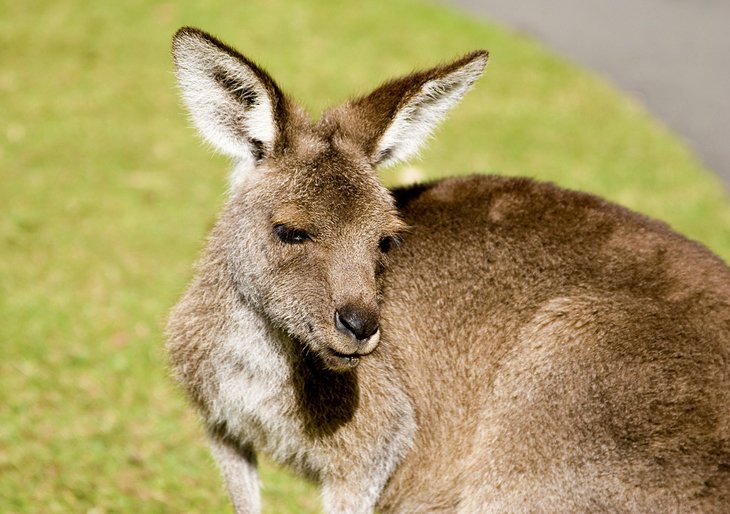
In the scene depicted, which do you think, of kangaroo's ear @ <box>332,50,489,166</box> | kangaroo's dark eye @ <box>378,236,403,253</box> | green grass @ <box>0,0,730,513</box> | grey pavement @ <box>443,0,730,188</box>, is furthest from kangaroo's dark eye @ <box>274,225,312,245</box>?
grey pavement @ <box>443,0,730,188</box>

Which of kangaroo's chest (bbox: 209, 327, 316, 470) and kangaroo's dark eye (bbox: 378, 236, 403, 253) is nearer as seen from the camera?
kangaroo's dark eye (bbox: 378, 236, 403, 253)

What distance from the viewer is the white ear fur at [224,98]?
3.39 m

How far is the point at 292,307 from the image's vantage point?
11.1ft

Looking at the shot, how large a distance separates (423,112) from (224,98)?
85 cm

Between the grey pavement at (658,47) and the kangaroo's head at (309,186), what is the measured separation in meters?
6.93

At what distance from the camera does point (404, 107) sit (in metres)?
3.68

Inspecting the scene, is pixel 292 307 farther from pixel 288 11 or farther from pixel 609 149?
pixel 288 11

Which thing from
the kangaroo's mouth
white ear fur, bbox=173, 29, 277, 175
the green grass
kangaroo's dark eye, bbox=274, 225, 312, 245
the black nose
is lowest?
the green grass

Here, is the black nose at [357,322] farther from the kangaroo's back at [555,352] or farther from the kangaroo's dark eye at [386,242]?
the kangaroo's back at [555,352]

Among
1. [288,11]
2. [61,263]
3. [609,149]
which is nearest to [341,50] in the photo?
[288,11]

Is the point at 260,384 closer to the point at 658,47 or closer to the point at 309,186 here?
the point at 309,186

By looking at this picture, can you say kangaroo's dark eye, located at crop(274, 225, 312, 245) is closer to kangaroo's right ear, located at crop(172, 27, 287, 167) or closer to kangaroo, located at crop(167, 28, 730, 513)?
kangaroo, located at crop(167, 28, 730, 513)

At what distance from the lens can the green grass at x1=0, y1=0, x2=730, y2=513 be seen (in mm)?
5340

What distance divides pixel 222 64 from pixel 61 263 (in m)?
4.65
